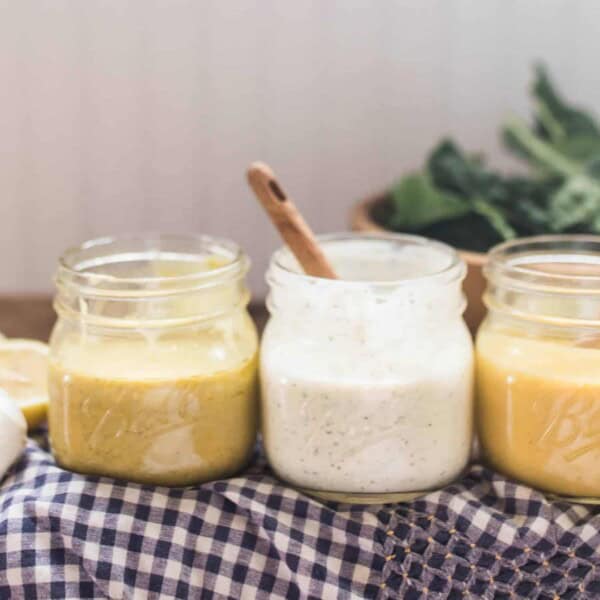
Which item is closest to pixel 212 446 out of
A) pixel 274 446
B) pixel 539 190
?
pixel 274 446

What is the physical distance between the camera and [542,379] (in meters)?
0.75

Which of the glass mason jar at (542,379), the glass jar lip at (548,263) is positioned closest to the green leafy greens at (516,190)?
the glass jar lip at (548,263)

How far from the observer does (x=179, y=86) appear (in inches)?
55.8

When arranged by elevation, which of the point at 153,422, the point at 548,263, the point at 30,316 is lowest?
the point at 30,316

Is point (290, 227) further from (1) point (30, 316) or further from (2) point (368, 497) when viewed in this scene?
(1) point (30, 316)

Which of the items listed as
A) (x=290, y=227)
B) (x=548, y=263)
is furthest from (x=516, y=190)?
(x=290, y=227)

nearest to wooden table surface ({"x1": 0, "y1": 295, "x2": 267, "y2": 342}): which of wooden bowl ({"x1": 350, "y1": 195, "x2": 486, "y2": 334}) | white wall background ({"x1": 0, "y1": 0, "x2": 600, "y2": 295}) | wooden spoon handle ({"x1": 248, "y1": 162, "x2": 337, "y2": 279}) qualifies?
white wall background ({"x1": 0, "y1": 0, "x2": 600, "y2": 295})

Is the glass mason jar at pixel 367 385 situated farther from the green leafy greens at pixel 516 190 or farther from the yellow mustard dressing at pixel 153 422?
the green leafy greens at pixel 516 190

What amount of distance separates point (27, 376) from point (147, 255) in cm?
16

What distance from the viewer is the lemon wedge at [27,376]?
90 centimetres

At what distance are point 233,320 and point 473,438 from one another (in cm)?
22

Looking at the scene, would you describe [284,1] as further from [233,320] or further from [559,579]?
[559,579]

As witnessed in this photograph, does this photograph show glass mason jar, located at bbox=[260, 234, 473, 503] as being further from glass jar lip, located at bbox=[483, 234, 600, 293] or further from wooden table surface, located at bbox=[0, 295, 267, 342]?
wooden table surface, located at bbox=[0, 295, 267, 342]

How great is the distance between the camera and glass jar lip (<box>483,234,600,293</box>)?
77 centimetres
